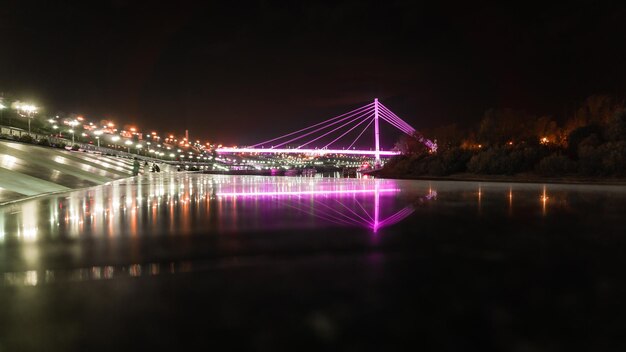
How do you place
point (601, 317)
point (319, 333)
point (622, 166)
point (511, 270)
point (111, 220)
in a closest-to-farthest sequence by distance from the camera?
point (319, 333), point (601, 317), point (511, 270), point (111, 220), point (622, 166)

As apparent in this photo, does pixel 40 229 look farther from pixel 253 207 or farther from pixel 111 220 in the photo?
pixel 253 207

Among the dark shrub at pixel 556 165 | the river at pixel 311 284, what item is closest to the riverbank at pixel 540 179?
the dark shrub at pixel 556 165

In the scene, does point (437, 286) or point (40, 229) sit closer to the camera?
point (437, 286)

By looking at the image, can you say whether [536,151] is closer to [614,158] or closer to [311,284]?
[614,158]

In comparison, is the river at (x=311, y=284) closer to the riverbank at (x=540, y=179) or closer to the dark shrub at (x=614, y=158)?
the riverbank at (x=540, y=179)

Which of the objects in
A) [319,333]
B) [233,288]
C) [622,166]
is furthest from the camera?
[622,166]

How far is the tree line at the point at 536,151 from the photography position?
2839 cm

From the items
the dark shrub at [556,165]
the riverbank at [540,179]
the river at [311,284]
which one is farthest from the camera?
the dark shrub at [556,165]

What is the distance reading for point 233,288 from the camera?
446cm

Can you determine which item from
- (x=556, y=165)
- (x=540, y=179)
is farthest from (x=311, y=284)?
(x=556, y=165)

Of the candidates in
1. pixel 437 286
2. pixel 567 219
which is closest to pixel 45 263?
pixel 437 286

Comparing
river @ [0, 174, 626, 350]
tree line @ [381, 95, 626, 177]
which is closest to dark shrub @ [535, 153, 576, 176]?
tree line @ [381, 95, 626, 177]

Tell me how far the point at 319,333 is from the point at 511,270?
2929 millimetres

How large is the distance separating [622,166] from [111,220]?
29.3 meters
